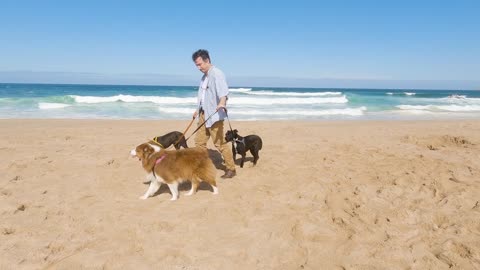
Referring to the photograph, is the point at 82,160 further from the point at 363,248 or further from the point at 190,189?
the point at 363,248

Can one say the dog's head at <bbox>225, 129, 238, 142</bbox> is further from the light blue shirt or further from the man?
the light blue shirt

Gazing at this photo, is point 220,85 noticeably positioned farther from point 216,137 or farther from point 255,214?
point 255,214

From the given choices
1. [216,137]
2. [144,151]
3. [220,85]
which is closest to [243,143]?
[216,137]

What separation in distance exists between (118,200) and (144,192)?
482 millimetres

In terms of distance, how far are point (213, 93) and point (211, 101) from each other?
0.43 ft

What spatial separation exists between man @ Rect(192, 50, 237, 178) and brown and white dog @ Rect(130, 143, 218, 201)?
736mm

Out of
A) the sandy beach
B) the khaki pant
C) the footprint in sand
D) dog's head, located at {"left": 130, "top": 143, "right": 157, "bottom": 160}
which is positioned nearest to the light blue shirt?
the khaki pant

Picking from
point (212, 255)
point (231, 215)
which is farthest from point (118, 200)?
point (212, 255)

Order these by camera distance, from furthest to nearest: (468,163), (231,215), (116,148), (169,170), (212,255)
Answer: (116,148)
(468,163)
(169,170)
(231,215)
(212,255)

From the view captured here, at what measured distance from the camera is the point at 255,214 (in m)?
4.07

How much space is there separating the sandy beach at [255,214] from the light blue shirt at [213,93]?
110 cm

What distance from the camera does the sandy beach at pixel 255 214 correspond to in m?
3.08

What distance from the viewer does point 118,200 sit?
14.9ft

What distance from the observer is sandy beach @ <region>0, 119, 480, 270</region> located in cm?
308
